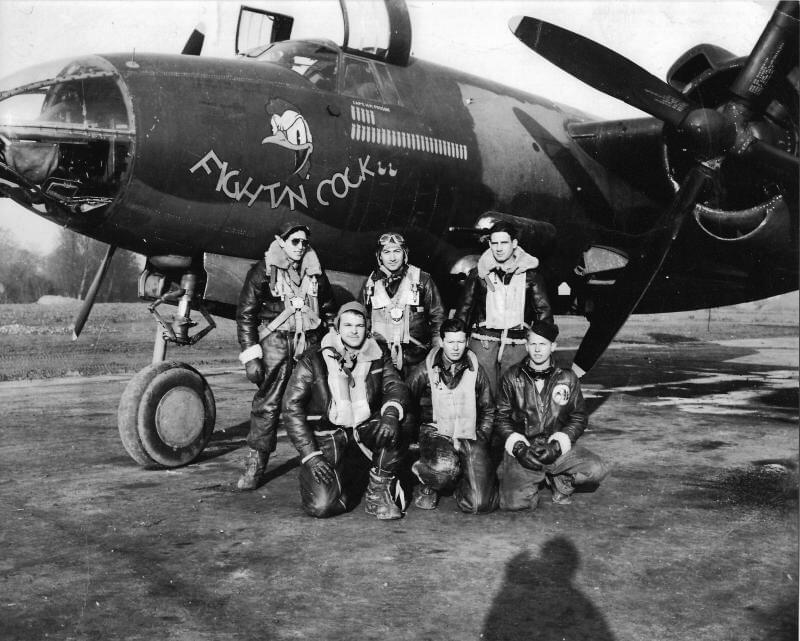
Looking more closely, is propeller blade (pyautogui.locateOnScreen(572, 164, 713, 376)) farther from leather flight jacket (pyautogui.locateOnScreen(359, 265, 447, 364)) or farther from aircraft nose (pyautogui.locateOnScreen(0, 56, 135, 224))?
aircraft nose (pyautogui.locateOnScreen(0, 56, 135, 224))

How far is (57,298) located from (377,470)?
3356cm

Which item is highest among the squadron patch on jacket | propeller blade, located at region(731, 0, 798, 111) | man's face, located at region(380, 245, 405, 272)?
propeller blade, located at region(731, 0, 798, 111)

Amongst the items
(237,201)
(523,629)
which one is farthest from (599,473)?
(237,201)

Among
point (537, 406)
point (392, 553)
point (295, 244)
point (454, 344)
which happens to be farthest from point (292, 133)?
point (392, 553)

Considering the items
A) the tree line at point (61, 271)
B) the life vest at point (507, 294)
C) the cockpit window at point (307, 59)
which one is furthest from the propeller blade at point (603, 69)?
the tree line at point (61, 271)

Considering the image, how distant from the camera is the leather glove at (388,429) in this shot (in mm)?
5262

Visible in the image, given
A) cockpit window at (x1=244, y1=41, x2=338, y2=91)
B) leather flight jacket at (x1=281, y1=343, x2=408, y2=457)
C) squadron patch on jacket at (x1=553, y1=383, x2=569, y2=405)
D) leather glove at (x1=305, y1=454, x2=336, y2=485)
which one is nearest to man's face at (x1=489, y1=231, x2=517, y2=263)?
squadron patch on jacket at (x1=553, y1=383, x2=569, y2=405)

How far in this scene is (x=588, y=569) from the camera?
4258mm

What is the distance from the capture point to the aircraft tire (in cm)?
631

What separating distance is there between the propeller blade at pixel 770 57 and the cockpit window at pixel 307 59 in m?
4.29

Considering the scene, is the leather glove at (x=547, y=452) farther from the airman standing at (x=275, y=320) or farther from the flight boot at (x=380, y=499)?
the airman standing at (x=275, y=320)

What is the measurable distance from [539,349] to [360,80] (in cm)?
334

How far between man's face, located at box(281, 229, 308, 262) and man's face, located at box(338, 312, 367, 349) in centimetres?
109

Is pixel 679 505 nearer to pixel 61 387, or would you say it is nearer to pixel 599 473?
pixel 599 473
